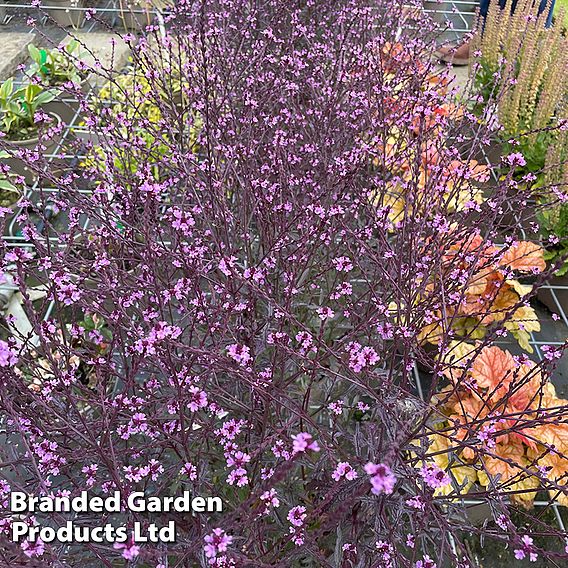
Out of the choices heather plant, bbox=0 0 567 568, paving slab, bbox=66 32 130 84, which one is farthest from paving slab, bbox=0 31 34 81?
heather plant, bbox=0 0 567 568

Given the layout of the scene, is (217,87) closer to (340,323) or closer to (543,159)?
(340,323)

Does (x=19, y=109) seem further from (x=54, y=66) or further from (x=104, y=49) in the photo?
(x=104, y=49)

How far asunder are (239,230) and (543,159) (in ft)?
9.11

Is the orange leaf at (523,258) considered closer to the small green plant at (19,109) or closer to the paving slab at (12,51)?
the small green plant at (19,109)

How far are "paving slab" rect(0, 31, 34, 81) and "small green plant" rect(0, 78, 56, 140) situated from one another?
915mm

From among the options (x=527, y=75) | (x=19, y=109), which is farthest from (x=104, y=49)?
(x=527, y=75)

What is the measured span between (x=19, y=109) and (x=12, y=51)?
4.88 ft

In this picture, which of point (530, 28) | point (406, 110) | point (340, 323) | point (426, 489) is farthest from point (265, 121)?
point (530, 28)

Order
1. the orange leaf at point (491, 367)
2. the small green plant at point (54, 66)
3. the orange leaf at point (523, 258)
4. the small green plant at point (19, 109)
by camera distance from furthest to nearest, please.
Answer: the small green plant at point (54, 66) < the small green plant at point (19, 109) < the orange leaf at point (523, 258) < the orange leaf at point (491, 367)

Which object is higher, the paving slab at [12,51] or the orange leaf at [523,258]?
the paving slab at [12,51]

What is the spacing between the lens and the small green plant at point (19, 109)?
3930 mm

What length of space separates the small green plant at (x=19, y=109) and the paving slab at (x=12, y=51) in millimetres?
915

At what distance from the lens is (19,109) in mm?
3984

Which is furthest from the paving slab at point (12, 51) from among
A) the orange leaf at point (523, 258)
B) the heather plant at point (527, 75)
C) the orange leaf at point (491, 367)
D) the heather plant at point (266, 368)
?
the orange leaf at point (491, 367)
